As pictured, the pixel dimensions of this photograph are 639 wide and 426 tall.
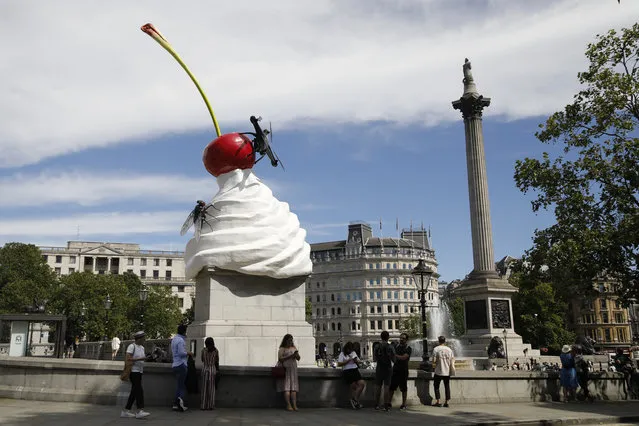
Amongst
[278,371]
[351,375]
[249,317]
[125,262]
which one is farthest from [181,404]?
[125,262]

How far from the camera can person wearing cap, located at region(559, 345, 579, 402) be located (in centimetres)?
1509

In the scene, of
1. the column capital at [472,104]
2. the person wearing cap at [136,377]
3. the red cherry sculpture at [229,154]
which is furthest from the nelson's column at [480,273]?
the person wearing cap at [136,377]

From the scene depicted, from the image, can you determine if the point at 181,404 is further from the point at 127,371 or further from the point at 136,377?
the point at 127,371

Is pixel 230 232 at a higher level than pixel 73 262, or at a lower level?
lower

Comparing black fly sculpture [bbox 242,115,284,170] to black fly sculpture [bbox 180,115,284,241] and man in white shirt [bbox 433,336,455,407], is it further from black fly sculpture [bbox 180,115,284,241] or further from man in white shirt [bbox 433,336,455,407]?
man in white shirt [bbox 433,336,455,407]

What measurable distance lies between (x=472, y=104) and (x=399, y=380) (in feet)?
94.3

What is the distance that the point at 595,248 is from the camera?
1688 cm

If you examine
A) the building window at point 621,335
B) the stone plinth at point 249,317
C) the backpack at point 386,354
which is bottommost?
the building window at point 621,335

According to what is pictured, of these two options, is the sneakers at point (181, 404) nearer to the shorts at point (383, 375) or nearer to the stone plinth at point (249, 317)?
the stone plinth at point (249, 317)

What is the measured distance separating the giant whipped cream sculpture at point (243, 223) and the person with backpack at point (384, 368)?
372 centimetres

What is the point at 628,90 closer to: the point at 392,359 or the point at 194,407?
the point at 392,359

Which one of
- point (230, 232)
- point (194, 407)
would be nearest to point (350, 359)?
point (194, 407)

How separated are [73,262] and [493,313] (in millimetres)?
87022

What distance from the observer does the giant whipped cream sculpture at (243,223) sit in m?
14.6
